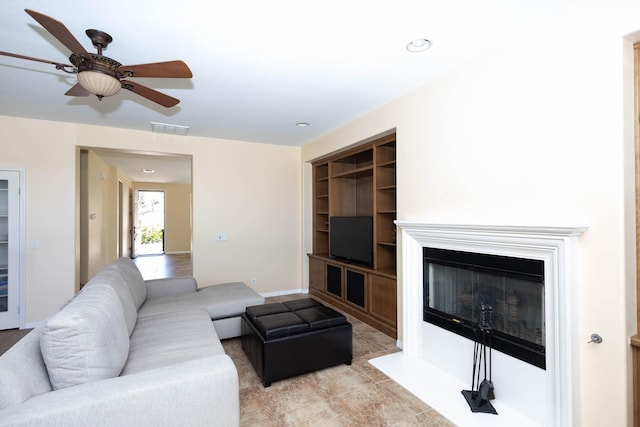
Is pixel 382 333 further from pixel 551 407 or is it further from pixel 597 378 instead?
pixel 597 378

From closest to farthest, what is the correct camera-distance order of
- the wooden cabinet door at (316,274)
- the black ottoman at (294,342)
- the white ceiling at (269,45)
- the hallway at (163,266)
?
the white ceiling at (269,45)
the black ottoman at (294,342)
the wooden cabinet door at (316,274)
the hallway at (163,266)

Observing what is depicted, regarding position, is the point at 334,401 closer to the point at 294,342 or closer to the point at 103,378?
the point at 294,342

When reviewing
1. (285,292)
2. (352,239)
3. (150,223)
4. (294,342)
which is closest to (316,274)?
(285,292)

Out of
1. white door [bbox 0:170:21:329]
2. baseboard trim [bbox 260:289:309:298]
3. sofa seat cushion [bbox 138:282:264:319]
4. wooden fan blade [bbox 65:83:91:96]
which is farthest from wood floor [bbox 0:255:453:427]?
white door [bbox 0:170:21:329]

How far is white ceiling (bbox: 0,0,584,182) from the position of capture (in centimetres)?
183

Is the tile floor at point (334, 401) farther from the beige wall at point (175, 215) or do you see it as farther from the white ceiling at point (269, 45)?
→ the beige wall at point (175, 215)

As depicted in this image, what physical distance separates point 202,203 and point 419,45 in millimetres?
3725

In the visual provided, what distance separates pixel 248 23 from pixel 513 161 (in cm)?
197

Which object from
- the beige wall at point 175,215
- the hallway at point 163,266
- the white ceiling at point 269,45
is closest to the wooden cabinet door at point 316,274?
the white ceiling at point 269,45

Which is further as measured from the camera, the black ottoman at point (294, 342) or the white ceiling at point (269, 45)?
the black ottoman at point (294, 342)

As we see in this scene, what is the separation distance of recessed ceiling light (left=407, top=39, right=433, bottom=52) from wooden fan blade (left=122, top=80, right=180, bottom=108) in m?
1.78

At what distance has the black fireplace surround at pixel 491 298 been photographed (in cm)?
209

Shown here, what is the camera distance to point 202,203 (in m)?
4.82

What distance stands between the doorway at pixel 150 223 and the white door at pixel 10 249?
7.67 metres
